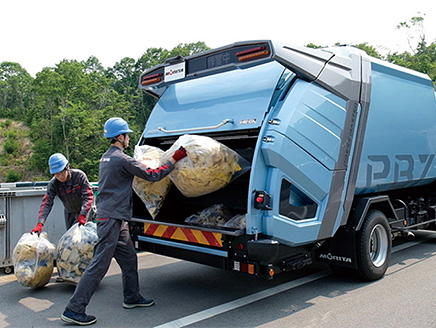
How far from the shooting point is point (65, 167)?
17.5ft

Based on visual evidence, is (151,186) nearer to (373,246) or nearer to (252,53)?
(252,53)

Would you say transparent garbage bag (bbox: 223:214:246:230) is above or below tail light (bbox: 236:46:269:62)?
below

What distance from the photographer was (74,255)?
199 inches

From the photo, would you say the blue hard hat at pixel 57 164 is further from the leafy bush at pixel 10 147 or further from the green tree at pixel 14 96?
the green tree at pixel 14 96

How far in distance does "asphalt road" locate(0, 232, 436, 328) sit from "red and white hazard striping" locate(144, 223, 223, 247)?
68cm

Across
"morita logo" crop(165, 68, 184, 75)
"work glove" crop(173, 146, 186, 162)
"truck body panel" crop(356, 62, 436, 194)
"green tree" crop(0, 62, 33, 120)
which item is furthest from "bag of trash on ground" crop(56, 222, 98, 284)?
"green tree" crop(0, 62, 33, 120)

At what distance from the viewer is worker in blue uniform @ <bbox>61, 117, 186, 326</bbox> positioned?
3.95m

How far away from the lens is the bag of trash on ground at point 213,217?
15.7 ft

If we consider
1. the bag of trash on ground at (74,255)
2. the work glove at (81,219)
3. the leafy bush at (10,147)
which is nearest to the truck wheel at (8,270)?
the bag of trash on ground at (74,255)

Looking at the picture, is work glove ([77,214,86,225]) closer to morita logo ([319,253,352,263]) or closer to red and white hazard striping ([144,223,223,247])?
red and white hazard striping ([144,223,223,247])

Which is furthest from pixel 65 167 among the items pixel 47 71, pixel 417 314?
pixel 47 71

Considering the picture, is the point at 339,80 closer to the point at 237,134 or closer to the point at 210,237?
the point at 237,134

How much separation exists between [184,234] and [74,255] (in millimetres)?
1499

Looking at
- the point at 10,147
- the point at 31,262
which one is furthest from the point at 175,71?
the point at 10,147
